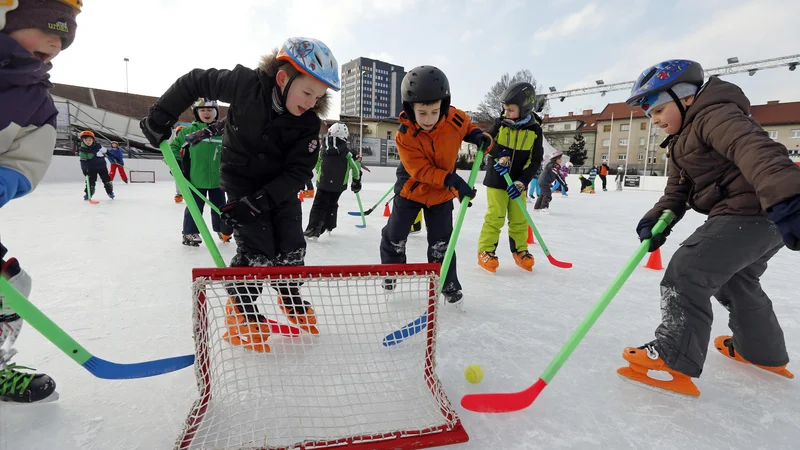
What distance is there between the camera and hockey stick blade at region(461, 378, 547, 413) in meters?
1.39

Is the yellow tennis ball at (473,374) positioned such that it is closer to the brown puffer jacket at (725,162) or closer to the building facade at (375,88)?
the brown puffer jacket at (725,162)

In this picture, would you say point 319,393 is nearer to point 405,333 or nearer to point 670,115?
point 405,333

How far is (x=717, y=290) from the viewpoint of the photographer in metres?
1.54

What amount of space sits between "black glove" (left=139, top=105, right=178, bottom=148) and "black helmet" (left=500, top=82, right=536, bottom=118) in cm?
249

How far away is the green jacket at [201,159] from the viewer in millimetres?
3811

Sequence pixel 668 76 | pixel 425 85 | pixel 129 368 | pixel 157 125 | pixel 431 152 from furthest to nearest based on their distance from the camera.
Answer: pixel 431 152, pixel 425 85, pixel 157 125, pixel 668 76, pixel 129 368

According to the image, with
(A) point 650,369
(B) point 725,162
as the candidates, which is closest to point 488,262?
(A) point 650,369

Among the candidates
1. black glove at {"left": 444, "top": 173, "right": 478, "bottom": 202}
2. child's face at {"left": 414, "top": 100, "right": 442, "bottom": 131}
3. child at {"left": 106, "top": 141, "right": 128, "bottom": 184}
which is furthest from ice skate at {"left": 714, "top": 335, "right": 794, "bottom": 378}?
child at {"left": 106, "top": 141, "right": 128, "bottom": 184}

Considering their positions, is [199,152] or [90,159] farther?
[90,159]

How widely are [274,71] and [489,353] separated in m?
1.61

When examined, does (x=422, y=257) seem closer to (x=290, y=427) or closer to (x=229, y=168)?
(x=229, y=168)

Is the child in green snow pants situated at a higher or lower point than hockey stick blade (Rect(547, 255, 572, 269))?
higher

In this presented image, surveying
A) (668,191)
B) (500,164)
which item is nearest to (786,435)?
(668,191)

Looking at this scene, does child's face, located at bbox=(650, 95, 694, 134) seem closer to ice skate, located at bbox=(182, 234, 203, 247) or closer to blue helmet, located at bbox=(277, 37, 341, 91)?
blue helmet, located at bbox=(277, 37, 341, 91)
